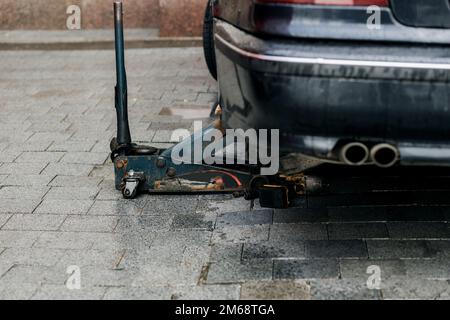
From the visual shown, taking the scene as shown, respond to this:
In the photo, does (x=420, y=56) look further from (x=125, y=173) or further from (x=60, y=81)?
(x=60, y=81)

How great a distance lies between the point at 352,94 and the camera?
328 cm

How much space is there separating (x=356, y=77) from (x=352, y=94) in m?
0.07

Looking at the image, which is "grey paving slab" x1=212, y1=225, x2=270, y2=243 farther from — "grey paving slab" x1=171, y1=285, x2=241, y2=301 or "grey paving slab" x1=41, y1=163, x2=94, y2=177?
"grey paving slab" x1=41, y1=163, x2=94, y2=177

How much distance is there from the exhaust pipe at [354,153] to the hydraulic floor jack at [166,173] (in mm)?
1198

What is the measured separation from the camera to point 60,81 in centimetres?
794

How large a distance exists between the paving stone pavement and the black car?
0.62m

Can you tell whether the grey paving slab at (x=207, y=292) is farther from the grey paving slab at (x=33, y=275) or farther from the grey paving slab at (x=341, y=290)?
the grey paving slab at (x=33, y=275)

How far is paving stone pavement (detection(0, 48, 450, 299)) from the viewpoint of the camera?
365 centimetres

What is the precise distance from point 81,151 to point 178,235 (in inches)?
66.4

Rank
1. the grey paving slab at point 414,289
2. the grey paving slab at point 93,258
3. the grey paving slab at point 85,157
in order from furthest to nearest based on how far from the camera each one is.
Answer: the grey paving slab at point 85,157 < the grey paving slab at point 93,258 < the grey paving slab at point 414,289

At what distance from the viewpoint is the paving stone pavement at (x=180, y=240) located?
3652 mm

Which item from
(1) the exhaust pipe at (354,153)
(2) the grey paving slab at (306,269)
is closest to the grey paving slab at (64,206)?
(2) the grey paving slab at (306,269)

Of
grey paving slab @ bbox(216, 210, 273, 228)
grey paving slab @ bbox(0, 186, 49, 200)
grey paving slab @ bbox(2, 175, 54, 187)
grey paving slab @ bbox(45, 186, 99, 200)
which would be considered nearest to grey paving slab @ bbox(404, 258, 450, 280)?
grey paving slab @ bbox(216, 210, 273, 228)

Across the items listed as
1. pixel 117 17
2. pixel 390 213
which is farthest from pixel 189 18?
pixel 390 213
